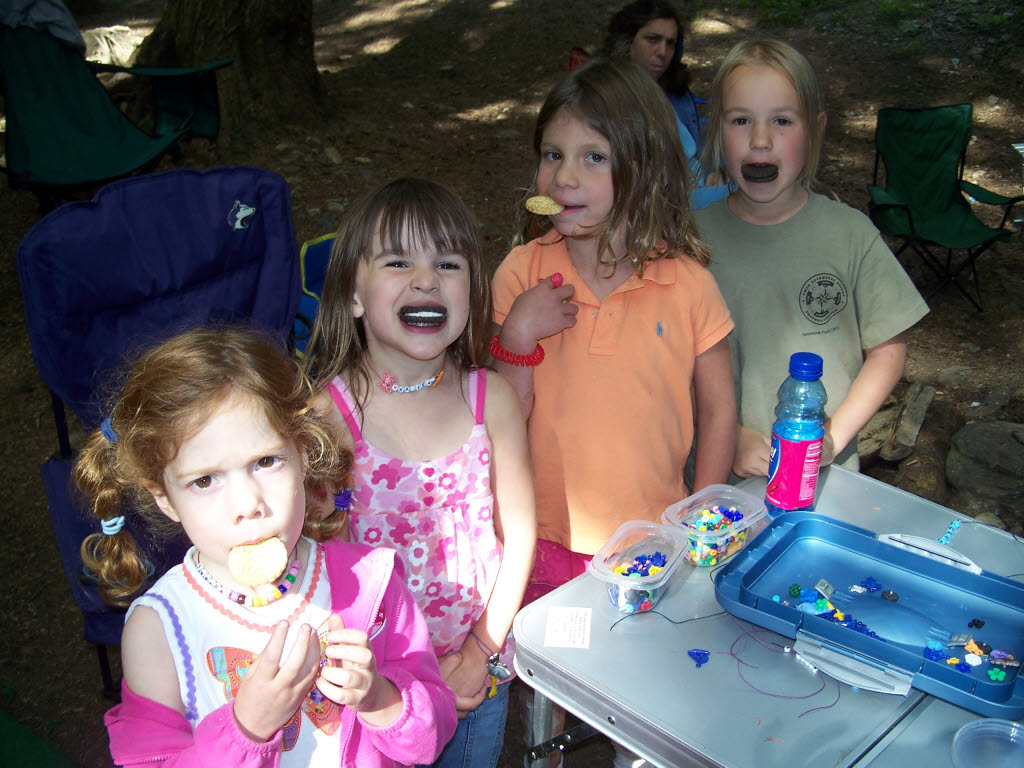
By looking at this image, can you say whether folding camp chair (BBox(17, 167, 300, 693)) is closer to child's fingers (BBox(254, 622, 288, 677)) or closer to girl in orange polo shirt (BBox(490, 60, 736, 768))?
girl in orange polo shirt (BBox(490, 60, 736, 768))

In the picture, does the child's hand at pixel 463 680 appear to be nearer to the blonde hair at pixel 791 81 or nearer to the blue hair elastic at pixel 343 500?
the blue hair elastic at pixel 343 500

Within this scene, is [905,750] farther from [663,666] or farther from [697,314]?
[697,314]

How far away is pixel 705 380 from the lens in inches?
79.3

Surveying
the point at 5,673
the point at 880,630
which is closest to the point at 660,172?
the point at 880,630

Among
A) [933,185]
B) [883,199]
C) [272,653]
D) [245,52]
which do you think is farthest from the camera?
[245,52]

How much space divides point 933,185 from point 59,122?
5513 millimetres

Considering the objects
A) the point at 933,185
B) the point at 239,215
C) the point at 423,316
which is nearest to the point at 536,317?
the point at 423,316

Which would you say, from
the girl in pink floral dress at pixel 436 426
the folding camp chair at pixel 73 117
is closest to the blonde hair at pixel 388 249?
the girl in pink floral dress at pixel 436 426

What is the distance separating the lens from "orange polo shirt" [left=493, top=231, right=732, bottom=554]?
196 cm

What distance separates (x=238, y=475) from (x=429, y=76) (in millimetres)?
7370

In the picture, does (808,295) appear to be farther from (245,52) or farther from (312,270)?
(245,52)

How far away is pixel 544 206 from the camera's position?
1929mm

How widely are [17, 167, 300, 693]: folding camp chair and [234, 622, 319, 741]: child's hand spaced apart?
0.91 m

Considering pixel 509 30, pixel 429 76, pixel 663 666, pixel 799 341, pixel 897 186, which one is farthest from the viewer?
pixel 509 30
